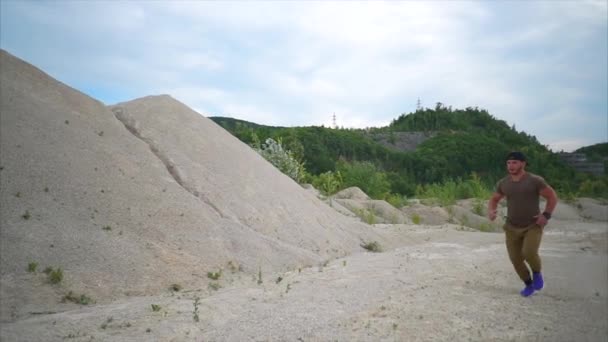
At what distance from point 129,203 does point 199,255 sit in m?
1.25

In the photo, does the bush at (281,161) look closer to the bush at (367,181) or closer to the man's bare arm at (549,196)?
the bush at (367,181)

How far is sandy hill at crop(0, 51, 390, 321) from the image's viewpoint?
525cm

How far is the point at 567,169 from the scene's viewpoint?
3114cm

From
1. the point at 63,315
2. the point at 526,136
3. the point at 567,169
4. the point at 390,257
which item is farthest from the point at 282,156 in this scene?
the point at 526,136

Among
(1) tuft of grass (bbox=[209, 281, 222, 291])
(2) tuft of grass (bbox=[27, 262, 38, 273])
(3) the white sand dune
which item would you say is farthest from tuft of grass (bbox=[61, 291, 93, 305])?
(1) tuft of grass (bbox=[209, 281, 222, 291])

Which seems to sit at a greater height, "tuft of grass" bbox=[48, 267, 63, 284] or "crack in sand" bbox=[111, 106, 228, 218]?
"crack in sand" bbox=[111, 106, 228, 218]

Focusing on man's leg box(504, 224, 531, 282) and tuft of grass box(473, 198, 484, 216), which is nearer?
man's leg box(504, 224, 531, 282)

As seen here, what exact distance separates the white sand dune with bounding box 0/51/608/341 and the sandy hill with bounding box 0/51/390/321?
0.07ft

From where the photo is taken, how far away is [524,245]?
4723mm

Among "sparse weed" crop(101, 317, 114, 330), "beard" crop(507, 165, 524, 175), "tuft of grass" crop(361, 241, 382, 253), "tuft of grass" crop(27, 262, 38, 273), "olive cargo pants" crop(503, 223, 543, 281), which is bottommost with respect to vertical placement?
"tuft of grass" crop(361, 241, 382, 253)

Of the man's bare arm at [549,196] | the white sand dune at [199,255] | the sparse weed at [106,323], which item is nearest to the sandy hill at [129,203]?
the white sand dune at [199,255]

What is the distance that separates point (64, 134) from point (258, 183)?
332 centimetres

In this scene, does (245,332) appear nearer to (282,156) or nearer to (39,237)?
(39,237)

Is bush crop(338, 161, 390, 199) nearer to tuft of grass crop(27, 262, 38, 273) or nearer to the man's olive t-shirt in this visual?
the man's olive t-shirt
